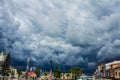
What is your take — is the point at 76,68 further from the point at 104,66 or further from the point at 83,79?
the point at 83,79

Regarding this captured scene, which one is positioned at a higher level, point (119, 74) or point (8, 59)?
point (8, 59)

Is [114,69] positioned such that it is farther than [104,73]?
No

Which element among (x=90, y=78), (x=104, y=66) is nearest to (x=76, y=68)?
(x=104, y=66)

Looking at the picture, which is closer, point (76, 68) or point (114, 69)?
point (114, 69)

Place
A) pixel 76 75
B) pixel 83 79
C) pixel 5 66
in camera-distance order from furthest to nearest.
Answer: pixel 5 66, pixel 76 75, pixel 83 79

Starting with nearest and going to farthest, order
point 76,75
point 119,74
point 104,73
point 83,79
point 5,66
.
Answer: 1. point 83,79
2. point 119,74
3. point 104,73
4. point 76,75
5. point 5,66

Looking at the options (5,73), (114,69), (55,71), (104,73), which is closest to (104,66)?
(104,73)

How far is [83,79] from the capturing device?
76.7 m

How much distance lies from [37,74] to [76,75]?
40.5 m

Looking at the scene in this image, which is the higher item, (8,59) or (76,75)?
(8,59)

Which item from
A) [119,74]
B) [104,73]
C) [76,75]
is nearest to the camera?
[119,74]

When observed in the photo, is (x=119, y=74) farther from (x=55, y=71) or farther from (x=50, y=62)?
(x=55, y=71)

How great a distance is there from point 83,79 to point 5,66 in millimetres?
122389

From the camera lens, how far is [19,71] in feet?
641
